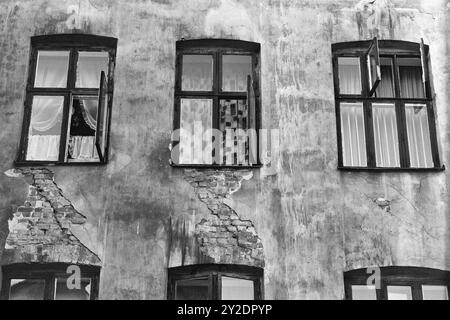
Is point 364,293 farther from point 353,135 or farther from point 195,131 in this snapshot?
point 195,131

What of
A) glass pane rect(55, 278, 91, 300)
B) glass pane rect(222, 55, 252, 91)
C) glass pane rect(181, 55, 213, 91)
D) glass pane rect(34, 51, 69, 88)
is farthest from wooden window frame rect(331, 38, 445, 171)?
glass pane rect(34, 51, 69, 88)

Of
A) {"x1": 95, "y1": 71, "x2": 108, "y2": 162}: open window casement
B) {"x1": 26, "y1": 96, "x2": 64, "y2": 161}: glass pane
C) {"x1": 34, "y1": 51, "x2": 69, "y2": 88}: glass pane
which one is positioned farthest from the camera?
{"x1": 34, "y1": 51, "x2": 69, "y2": 88}: glass pane

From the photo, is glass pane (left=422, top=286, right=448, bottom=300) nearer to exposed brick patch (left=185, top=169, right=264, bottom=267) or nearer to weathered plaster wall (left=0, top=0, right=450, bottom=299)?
weathered plaster wall (left=0, top=0, right=450, bottom=299)

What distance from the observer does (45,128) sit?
9.84 meters

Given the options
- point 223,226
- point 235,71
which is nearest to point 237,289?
point 223,226

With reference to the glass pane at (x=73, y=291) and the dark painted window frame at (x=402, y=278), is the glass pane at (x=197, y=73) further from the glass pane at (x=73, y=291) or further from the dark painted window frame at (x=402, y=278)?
the dark painted window frame at (x=402, y=278)

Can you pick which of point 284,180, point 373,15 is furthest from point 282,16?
point 284,180

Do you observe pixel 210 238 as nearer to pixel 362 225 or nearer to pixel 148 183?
pixel 148 183

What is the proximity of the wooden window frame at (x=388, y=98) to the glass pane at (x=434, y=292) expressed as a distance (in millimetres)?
1494

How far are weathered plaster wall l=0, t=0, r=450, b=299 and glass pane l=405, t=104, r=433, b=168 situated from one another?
244mm

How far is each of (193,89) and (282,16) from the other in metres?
1.60

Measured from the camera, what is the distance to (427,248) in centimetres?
909

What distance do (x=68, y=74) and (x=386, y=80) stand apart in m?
4.34

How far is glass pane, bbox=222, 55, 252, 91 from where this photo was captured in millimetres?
10148
